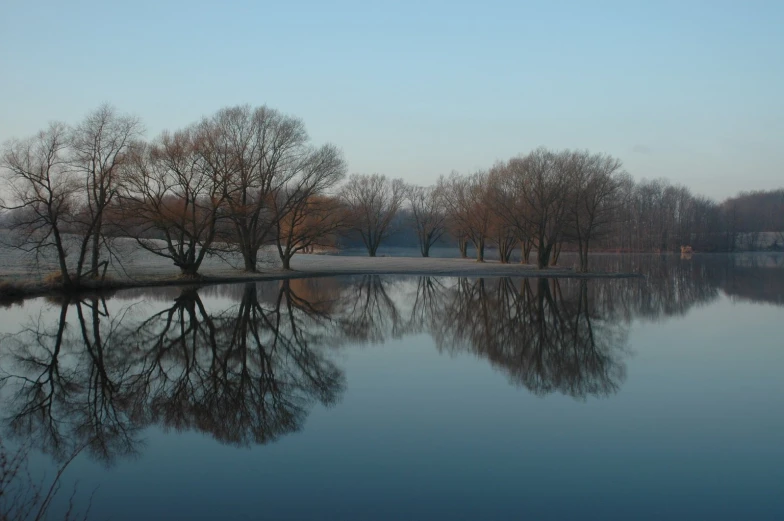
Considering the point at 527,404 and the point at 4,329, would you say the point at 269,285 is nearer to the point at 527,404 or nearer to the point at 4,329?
the point at 4,329

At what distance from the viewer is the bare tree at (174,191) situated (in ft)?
100

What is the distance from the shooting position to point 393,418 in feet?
29.2

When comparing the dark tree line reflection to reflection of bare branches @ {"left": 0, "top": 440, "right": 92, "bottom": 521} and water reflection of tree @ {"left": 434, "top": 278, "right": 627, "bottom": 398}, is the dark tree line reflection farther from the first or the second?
reflection of bare branches @ {"left": 0, "top": 440, "right": 92, "bottom": 521}

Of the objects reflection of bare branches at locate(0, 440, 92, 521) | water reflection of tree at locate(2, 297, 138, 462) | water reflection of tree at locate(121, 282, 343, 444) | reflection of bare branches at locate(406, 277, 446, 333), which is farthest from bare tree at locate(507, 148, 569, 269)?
reflection of bare branches at locate(0, 440, 92, 521)

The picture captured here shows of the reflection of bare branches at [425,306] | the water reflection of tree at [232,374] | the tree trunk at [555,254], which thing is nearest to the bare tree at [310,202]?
the reflection of bare branches at [425,306]

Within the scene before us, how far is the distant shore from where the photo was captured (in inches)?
1017

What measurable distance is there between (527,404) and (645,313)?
13.8m

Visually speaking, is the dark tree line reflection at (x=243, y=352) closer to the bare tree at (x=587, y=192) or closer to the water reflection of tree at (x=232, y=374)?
the water reflection of tree at (x=232, y=374)

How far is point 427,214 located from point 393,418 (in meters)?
70.5

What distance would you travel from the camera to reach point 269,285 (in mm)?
34281

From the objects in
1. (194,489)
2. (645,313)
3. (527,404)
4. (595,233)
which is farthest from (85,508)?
(595,233)

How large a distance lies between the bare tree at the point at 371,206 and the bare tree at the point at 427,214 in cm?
320

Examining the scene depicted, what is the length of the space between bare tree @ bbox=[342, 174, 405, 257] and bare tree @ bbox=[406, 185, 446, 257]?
10.5 feet

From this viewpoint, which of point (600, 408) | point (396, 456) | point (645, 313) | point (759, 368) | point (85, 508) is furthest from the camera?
point (645, 313)
